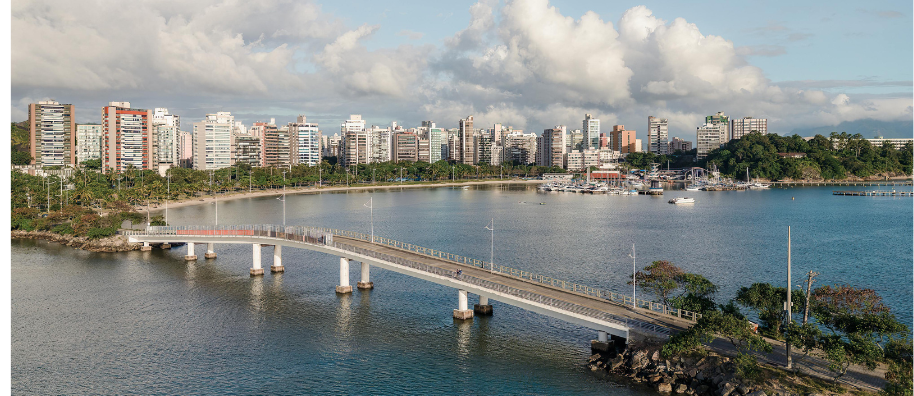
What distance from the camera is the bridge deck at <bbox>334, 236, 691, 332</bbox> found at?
132 ft

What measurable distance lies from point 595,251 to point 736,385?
166ft

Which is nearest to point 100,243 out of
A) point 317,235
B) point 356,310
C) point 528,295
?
point 317,235

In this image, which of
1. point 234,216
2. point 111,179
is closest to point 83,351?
point 234,216

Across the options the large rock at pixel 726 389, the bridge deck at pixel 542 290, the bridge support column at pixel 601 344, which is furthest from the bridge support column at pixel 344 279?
the large rock at pixel 726 389

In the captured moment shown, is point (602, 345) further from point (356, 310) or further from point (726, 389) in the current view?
point (356, 310)

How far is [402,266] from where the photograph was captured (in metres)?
52.7

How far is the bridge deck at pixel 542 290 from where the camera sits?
4019 centimetres

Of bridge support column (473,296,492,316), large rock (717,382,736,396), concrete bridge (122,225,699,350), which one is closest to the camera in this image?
large rock (717,382,736,396)

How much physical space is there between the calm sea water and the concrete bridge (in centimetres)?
241

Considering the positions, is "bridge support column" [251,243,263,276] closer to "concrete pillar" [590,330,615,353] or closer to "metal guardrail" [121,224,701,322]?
"metal guardrail" [121,224,701,322]

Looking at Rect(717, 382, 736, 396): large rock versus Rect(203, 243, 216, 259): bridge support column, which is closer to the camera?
Rect(717, 382, 736, 396): large rock

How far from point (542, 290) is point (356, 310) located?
1655 cm

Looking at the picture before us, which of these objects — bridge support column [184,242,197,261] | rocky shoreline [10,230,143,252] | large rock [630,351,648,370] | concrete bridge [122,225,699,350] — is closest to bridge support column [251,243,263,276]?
concrete bridge [122,225,699,350]

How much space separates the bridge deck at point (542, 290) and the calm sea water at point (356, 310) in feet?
9.71
